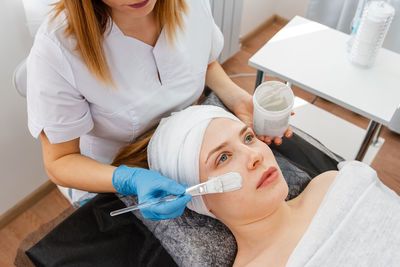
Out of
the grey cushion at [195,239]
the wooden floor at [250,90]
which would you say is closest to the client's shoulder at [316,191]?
the grey cushion at [195,239]

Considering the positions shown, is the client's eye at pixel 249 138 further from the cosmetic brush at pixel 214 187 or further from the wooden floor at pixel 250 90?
the wooden floor at pixel 250 90

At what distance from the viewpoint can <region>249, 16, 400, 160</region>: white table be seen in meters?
1.33

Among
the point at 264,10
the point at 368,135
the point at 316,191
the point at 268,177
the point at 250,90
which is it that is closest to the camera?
the point at 268,177

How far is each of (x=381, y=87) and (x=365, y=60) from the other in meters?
0.12

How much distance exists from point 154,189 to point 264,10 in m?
2.20

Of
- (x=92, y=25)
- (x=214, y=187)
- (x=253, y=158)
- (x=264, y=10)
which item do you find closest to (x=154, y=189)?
(x=214, y=187)

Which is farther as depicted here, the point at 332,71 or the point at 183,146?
the point at 332,71

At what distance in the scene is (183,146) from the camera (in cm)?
94

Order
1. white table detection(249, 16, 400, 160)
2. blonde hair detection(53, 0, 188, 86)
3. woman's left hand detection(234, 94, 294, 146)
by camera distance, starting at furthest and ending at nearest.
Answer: white table detection(249, 16, 400, 160) < woman's left hand detection(234, 94, 294, 146) < blonde hair detection(53, 0, 188, 86)

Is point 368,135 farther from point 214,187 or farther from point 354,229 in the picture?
point 214,187

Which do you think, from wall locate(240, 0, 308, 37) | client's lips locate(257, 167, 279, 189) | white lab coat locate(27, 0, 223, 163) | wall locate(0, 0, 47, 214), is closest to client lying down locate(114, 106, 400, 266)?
client's lips locate(257, 167, 279, 189)

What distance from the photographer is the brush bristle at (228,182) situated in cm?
83

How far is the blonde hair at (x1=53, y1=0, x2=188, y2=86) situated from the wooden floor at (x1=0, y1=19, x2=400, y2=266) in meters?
1.12

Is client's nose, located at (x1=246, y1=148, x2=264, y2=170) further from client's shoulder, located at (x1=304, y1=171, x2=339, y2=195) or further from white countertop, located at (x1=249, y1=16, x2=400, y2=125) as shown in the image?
white countertop, located at (x1=249, y1=16, x2=400, y2=125)
